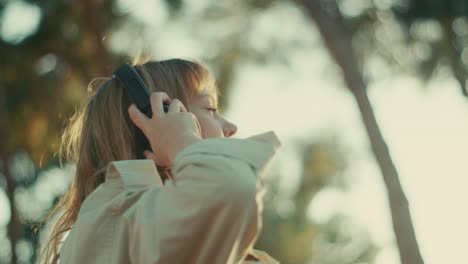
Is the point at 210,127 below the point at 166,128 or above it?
below

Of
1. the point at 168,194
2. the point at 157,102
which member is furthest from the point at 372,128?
the point at 168,194

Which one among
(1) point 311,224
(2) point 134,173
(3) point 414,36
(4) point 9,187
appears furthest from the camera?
(1) point 311,224

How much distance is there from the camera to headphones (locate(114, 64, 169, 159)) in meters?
2.11

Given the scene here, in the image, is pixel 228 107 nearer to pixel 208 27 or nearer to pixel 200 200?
pixel 208 27

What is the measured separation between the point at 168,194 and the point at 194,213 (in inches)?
2.9

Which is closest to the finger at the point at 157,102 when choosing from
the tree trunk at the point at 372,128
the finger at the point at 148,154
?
the finger at the point at 148,154

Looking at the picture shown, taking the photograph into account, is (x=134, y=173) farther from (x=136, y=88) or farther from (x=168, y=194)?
(x=136, y=88)

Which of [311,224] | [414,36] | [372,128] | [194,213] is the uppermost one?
[194,213]

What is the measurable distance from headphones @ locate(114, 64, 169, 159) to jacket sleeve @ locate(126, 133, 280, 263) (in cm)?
39

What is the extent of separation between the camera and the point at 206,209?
164cm

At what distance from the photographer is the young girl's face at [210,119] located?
2199mm

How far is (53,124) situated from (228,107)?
212 cm

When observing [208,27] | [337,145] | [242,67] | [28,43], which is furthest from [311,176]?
[28,43]

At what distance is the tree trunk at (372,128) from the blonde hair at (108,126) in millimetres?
3981
